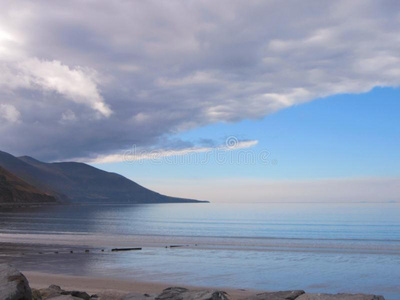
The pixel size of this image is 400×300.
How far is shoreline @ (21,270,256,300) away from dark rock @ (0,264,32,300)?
22.1ft

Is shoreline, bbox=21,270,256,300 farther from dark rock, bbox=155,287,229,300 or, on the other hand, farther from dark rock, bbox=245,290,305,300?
dark rock, bbox=155,287,229,300

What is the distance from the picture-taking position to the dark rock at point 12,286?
13.5m

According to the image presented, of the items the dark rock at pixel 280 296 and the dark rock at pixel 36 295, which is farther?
the dark rock at pixel 36 295

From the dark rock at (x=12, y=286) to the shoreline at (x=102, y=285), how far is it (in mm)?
6728

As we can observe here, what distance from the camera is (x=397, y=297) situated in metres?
20.3

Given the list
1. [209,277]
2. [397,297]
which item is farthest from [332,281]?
[209,277]

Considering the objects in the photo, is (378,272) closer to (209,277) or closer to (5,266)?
(209,277)

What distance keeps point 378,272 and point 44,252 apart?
91.4 ft

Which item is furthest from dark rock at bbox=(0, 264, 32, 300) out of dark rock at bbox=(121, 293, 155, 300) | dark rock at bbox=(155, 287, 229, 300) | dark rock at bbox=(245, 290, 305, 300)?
dark rock at bbox=(245, 290, 305, 300)

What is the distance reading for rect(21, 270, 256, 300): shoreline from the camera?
21.5 m

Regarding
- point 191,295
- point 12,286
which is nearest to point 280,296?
point 191,295

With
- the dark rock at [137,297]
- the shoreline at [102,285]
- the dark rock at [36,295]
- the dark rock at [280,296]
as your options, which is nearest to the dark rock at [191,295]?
the dark rock at [137,297]

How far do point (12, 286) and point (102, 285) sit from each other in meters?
9.90

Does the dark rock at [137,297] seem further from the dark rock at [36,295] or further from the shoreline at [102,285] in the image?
the shoreline at [102,285]
